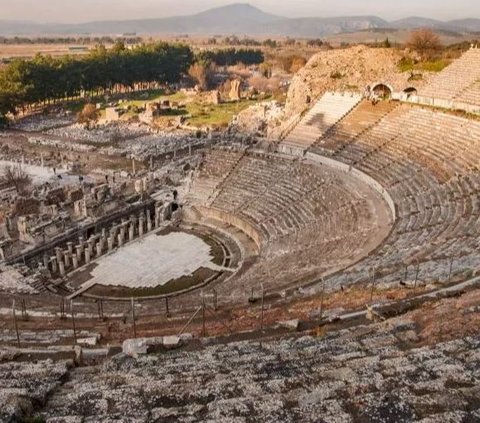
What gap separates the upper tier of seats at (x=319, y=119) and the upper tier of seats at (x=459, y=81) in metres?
5.92

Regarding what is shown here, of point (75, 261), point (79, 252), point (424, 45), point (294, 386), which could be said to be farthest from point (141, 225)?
point (424, 45)

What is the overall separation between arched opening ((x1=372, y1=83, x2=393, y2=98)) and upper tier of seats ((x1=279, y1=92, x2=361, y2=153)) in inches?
57.1

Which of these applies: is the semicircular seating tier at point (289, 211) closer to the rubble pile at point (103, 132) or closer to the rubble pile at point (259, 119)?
the rubble pile at point (259, 119)

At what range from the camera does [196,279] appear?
2531 cm

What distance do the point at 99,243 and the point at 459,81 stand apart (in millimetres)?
28656

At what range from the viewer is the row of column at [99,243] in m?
26.1

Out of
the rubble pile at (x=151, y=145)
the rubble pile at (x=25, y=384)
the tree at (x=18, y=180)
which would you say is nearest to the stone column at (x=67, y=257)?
the tree at (x=18, y=180)

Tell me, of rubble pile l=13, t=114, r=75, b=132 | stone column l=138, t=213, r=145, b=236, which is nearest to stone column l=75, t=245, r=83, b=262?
stone column l=138, t=213, r=145, b=236

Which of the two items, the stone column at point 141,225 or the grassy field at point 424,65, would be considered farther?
the grassy field at point 424,65

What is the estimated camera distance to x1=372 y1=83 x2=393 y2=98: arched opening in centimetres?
4138

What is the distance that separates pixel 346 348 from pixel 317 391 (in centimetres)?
229

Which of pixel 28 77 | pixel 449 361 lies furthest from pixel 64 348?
pixel 28 77

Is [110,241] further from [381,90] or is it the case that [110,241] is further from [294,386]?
[381,90]

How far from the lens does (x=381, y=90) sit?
42.1 meters
